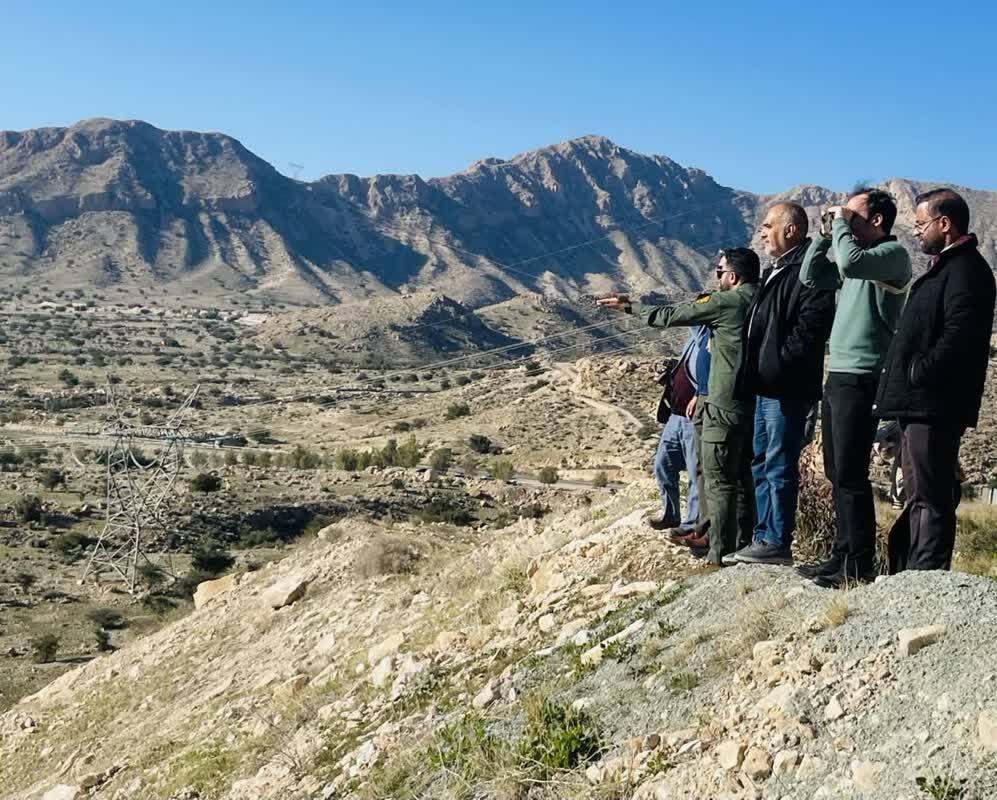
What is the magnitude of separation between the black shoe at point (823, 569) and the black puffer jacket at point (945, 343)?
912 millimetres

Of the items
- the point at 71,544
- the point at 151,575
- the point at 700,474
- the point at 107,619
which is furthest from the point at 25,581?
the point at 700,474

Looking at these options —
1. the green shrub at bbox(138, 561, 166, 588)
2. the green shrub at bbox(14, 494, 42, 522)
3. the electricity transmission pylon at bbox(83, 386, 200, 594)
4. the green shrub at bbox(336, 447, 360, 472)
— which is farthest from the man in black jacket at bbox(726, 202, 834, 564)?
the green shrub at bbox(336, 447, 360, 472)

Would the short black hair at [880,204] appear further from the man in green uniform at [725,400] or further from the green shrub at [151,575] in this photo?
the green shrub at [151,575]

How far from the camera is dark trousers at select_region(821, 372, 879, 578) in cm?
529

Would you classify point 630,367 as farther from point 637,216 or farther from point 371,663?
point 637,216

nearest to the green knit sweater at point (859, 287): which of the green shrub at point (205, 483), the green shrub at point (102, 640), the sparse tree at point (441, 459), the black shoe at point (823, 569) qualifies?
the black shoe at point (823, 569)

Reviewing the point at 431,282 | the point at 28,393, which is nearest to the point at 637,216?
the point at 431,282

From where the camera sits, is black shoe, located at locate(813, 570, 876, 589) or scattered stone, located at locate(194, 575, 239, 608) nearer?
black shoe, located at locate(813, 570, 876, 589)

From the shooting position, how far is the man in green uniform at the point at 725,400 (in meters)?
6.17

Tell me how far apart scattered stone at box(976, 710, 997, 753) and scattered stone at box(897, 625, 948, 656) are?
64 cm

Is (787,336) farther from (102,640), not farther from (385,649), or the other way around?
(102,640)

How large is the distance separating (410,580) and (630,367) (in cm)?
3891

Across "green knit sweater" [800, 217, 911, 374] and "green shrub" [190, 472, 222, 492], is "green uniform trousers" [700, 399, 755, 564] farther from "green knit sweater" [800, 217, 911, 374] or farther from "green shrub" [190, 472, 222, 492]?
"green shrub" [190, 472, 222, 492]

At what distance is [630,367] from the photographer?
48719 millimetres
